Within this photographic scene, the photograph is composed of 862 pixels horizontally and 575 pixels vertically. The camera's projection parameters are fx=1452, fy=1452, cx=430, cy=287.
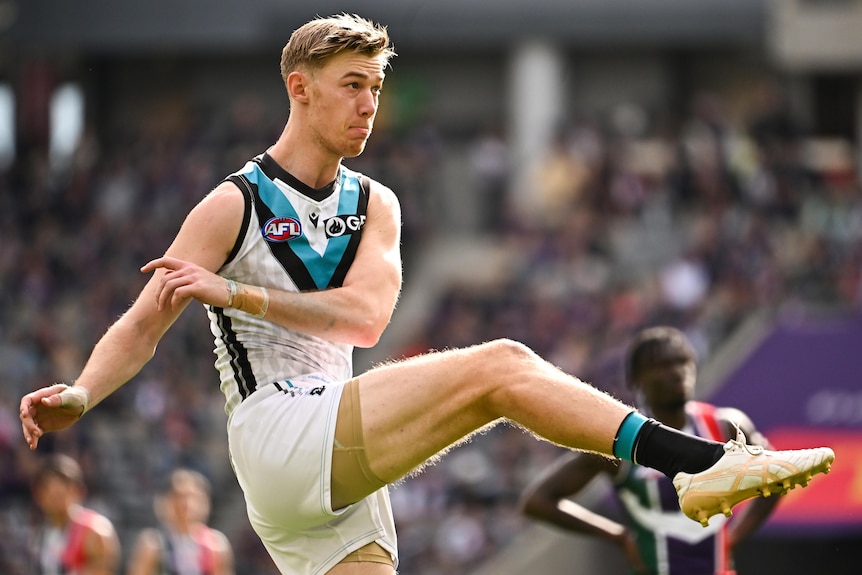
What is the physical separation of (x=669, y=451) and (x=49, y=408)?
1.99 m

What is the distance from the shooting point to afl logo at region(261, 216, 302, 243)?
16.7ft

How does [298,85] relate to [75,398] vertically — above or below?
above

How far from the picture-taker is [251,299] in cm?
487

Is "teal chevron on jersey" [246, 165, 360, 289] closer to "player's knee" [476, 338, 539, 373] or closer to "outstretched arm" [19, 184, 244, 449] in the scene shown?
"outstretched arm" [19, 184, 244, 449]

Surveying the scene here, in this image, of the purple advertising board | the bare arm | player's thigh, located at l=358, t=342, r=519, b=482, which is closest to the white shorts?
player's thigh, located at l=358, t=342, r=519, b=482

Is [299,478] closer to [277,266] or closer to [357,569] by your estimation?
[357,569]

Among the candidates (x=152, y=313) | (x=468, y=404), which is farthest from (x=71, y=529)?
(x=468, y=404)

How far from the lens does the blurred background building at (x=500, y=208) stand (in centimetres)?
1382

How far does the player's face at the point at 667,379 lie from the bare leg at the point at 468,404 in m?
1.84

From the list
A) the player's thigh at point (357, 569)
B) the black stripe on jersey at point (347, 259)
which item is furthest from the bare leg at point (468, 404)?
the black stripe on jersey at point (347, 259)

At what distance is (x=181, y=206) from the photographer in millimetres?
20891

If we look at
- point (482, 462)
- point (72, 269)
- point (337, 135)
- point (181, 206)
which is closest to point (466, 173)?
point (181, 206)

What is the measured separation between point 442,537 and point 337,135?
378 inches

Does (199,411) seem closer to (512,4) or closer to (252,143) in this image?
(252,143)
